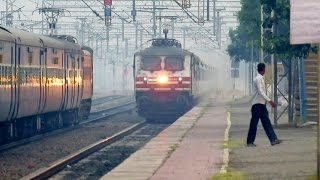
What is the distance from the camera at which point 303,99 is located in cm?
2855

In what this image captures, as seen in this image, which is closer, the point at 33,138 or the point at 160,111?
the point at 33,138

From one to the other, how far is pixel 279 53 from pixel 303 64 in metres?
2.40

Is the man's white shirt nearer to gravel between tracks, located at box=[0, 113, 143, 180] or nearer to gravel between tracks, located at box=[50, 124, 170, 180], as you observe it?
gravel between tracks, located at box=[50, 124, 170, 180]

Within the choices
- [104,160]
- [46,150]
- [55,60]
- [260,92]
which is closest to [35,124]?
[55,60]

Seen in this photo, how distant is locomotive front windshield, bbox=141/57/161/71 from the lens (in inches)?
1574

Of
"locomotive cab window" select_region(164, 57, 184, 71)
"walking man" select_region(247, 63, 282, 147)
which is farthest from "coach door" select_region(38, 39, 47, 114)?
"locomotive cab window" select_region(164, 57, 184, 71)

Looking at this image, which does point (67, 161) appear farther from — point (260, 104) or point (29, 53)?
point (29, 53)

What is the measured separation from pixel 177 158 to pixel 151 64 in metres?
22.3

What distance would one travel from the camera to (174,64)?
40312mm

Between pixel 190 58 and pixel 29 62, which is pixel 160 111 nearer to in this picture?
pixel 190 58

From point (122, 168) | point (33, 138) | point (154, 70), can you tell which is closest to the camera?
point (122, 168)

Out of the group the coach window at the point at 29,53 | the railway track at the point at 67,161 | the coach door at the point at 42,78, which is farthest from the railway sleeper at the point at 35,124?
the railway track at the point at 67,161

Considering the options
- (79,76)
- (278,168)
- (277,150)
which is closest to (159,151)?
(277,150)

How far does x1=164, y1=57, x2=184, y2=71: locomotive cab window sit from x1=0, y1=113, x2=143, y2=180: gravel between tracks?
214 inches
